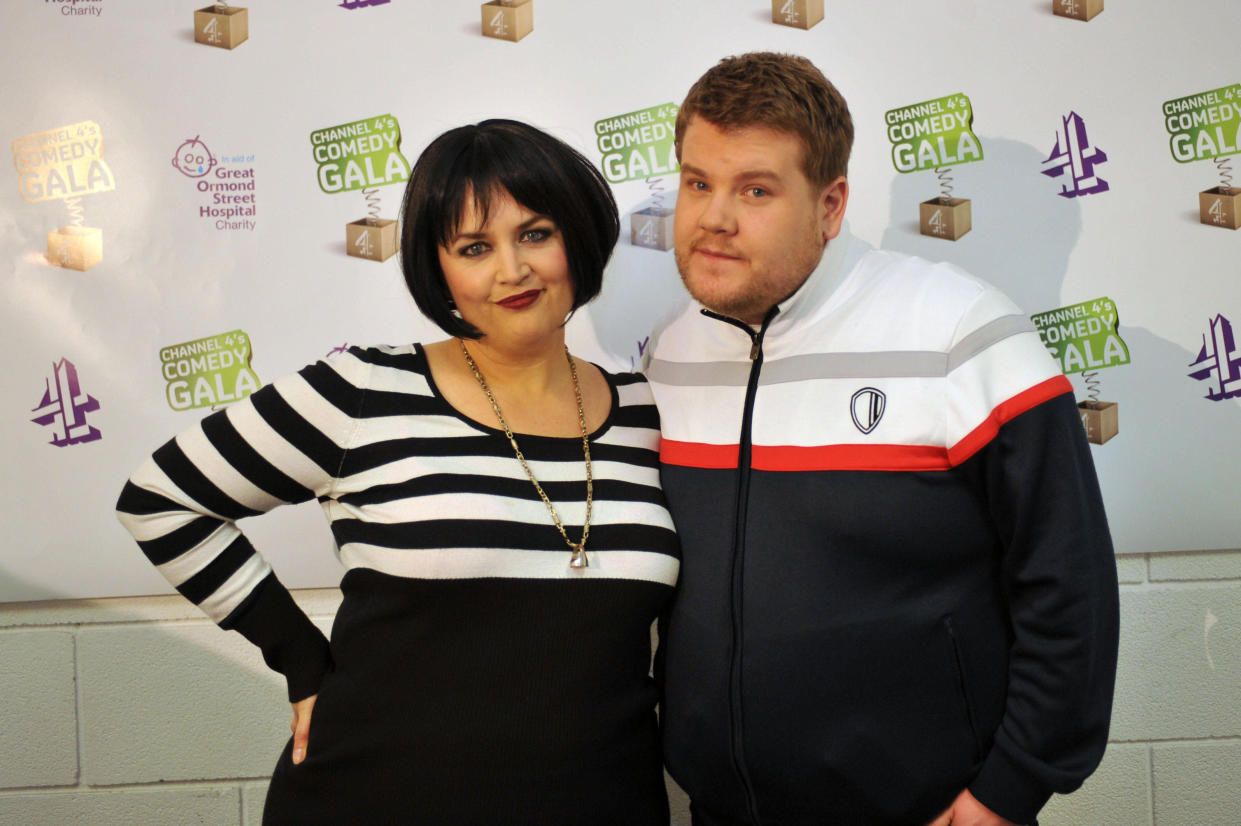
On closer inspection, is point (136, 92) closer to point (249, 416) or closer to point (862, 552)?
point (249, 416)

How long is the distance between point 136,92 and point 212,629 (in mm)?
1005

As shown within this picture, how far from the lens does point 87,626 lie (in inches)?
72.3

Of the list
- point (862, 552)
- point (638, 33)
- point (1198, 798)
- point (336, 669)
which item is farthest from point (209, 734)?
point (1198, 798)

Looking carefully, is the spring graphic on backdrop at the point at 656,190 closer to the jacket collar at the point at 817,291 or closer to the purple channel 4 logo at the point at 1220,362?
the jacket collar at the point at 817,291

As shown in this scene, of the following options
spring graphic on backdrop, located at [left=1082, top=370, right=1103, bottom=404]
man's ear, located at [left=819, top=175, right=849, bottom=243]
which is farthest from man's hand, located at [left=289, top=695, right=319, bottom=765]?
spring graphic on backdrop, located at [left=1082, top=370, right=1103, bottom=404]

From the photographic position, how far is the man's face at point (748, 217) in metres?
1.27

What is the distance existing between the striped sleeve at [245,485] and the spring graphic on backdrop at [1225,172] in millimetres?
1585

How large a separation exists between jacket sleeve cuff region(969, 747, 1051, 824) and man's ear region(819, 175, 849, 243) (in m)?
0.73

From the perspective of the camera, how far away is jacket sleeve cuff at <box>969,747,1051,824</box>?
1230 mm

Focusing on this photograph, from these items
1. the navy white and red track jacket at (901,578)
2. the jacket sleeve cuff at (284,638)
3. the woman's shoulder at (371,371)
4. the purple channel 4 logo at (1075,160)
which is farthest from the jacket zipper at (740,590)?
the purple channel 4 logo at (1075,160)

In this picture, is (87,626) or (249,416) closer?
(249,416)

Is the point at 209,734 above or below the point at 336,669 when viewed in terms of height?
below

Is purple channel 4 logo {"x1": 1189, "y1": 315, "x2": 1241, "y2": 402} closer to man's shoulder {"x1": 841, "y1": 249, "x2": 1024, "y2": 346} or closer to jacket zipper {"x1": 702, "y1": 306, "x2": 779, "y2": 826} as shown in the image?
man's shoulder {"x1": 841, "y1": 249, "x2": 1024, "y2": 346}

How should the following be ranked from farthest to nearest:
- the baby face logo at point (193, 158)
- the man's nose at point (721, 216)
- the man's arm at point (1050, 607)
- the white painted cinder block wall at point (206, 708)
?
1. the white painted cinder block wall at point (206, 708)
2. the baby face logo at point (193, 158)
3. the man's nose at point (721, 216)
4. the man's arm at point (1050, 607)
